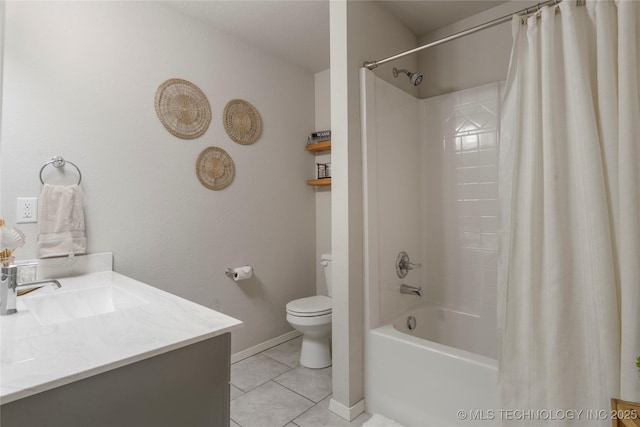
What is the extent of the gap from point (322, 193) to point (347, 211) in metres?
1.36

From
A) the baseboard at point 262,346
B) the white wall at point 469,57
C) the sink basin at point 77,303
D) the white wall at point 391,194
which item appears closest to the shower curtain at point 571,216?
the white wall at point 391,194

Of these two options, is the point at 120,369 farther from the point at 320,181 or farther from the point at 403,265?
the point at 320,181

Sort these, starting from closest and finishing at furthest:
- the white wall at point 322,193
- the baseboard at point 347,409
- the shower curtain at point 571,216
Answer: the shower curtain at point 571,216, the baseboard at point 347,409, the white wall at point 322,193

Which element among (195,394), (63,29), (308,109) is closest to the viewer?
(195,394)

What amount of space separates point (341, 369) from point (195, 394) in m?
1.11

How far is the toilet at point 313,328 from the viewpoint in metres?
2.29

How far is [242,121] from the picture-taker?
258 centimetres

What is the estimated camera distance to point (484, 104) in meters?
2.23

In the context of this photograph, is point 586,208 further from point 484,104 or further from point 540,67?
point 484,104

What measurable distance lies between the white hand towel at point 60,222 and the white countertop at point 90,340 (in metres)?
0.54

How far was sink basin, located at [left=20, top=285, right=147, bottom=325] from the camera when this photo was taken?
130 centimetres

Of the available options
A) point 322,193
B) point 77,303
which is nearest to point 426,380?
point 77,303

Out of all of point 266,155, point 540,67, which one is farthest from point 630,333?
point 266,155

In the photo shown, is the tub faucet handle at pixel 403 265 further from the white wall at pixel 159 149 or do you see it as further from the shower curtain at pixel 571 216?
the white wall at pixel 159 149
